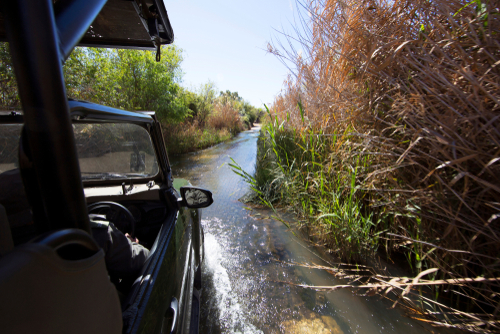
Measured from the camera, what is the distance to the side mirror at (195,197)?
1.89 meters

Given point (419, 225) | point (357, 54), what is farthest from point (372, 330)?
point (357, 54)

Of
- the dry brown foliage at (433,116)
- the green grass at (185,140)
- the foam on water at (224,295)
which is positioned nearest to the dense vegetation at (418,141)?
the dry brown foliage at (433,116)

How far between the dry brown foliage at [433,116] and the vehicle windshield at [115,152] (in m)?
1.84

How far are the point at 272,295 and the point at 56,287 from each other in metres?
2.36

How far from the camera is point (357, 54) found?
2.46 m

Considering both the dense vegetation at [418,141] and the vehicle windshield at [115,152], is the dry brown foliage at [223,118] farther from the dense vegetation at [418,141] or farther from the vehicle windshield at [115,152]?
the vehicle windshield at [115,152]

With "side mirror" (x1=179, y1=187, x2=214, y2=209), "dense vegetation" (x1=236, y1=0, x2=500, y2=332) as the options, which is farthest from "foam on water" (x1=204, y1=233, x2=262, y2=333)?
"dense vegetation" (x1=236, y1=0, x2=500, y2=332)

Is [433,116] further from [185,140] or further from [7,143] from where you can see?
[185,140]

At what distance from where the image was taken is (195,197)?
1.95m

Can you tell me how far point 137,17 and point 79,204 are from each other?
163cm

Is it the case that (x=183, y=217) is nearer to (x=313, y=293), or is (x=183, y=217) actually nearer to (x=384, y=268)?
(x=313, y=293)

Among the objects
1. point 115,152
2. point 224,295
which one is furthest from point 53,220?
point 224,295

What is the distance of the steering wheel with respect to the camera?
5.34ft

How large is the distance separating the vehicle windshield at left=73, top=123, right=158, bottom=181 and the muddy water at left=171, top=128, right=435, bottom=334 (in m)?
1.51
